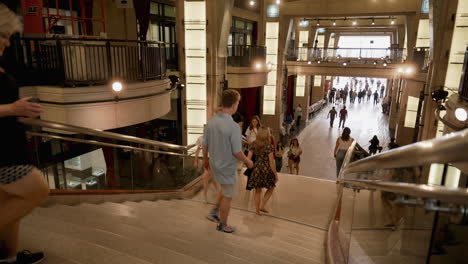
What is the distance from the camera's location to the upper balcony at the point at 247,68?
1301cm

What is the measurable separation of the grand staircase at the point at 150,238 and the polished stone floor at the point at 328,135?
816 centimetres

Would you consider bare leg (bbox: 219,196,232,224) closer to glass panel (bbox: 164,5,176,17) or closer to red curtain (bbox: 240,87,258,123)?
glass panel (bbox: 164,5,176,17)

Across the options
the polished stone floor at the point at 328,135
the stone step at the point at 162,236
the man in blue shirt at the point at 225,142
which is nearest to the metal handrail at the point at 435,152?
the stone step at the point at 162,236

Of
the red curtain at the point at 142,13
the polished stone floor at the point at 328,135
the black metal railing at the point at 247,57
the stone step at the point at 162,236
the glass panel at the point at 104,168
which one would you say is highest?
the red curtain at the point at 142,13

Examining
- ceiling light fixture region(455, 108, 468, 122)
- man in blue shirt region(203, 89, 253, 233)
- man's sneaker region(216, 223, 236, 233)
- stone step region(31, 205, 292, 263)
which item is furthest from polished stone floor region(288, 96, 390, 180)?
stone step region(31, 205, 292, 263)

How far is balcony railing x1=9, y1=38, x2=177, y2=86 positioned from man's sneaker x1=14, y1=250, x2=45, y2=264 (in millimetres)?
5066

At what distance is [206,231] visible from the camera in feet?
12.5

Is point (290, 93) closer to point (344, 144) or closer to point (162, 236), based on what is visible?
point (344, 144)

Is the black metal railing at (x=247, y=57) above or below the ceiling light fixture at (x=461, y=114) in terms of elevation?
above

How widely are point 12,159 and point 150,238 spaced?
155 cm

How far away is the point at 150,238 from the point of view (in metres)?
3.17

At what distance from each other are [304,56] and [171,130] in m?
16.4

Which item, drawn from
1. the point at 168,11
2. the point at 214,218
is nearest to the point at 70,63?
the point at 214,218

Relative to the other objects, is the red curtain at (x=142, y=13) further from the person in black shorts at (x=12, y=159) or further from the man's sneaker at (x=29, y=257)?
the man's sneaker at (x=29, y=257)
